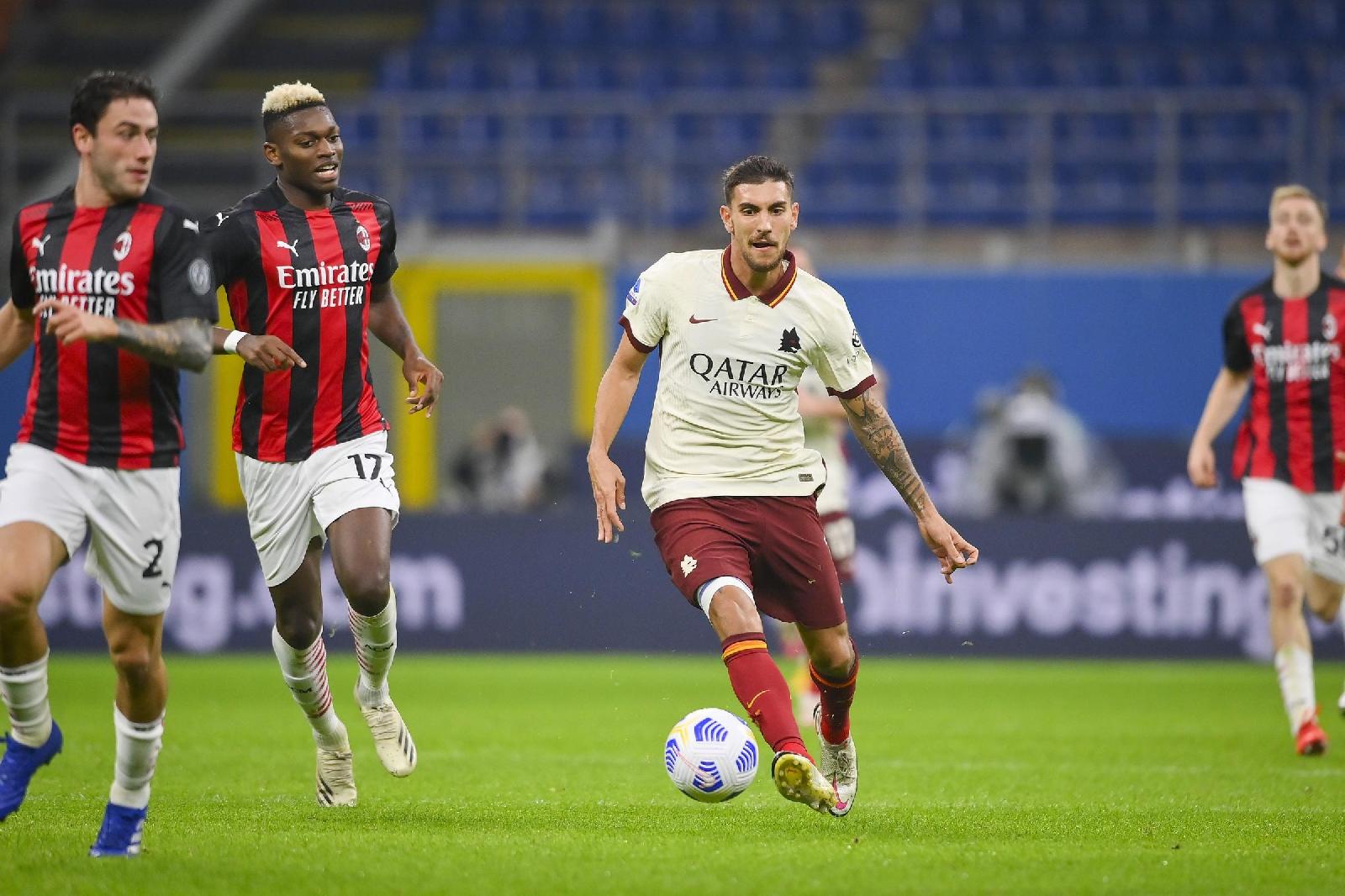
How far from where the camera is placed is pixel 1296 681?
30.0 feet

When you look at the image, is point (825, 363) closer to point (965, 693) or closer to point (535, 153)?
point (965, 693)

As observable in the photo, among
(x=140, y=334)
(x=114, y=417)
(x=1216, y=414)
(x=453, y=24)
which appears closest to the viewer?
(x=140, y=334)

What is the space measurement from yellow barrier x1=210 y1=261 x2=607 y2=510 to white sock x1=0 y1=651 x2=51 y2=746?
43.2 ft

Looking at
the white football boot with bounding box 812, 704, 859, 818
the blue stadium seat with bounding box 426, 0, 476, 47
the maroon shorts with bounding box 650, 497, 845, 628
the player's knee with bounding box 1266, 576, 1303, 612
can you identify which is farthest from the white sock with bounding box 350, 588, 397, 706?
the blue stadium seat with bounding box 426, 0, 476, 47

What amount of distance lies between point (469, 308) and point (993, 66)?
21.1ft

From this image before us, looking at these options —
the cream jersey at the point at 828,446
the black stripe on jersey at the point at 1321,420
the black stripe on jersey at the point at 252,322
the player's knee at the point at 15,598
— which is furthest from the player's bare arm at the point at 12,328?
the black stripe on jersey at the point at 1321,420

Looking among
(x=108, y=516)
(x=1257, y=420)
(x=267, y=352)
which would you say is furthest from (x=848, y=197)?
(x=108, y=516)

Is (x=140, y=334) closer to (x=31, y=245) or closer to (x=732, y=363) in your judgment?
(x=31, y=245)

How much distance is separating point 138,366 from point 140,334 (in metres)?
0.33

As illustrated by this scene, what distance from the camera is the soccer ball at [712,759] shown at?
19.2 feet

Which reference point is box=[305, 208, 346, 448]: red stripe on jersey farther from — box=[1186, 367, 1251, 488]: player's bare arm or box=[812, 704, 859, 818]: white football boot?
box=[1186, 367, 1251, 488]: player's bare arm

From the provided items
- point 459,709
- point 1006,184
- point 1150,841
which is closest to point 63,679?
point 459,709

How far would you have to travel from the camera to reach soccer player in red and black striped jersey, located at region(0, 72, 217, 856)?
5.45m

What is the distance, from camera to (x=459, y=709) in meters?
11.2
